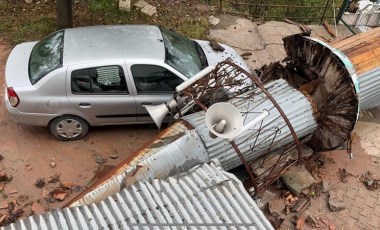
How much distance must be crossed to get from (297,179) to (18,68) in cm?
469

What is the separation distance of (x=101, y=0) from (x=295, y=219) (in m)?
4.99

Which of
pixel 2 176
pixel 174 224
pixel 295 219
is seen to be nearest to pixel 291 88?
pixel 295 219

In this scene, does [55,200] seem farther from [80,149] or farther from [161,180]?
[161,180]

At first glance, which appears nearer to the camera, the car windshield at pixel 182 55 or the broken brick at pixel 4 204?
the broken brick at pixel 4 204

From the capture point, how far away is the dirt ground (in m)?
6.27

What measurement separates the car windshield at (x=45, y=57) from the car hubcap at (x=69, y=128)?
2.63ft

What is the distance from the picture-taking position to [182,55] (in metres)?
6.81

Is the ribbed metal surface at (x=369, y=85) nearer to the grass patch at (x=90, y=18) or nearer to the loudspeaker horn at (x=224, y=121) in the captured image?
the loudspeaker horn at (x=224, y=121)

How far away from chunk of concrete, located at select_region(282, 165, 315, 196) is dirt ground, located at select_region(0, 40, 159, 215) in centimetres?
238

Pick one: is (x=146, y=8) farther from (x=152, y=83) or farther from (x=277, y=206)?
(x=277, y=206)

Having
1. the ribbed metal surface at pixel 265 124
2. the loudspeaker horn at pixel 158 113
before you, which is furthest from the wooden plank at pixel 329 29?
the loudspeaker horn at pixel 158 113

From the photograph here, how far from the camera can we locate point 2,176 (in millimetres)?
6234

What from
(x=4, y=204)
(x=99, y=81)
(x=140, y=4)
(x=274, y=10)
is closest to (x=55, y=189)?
(x=4, y=204)

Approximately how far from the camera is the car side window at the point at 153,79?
6336 mm
